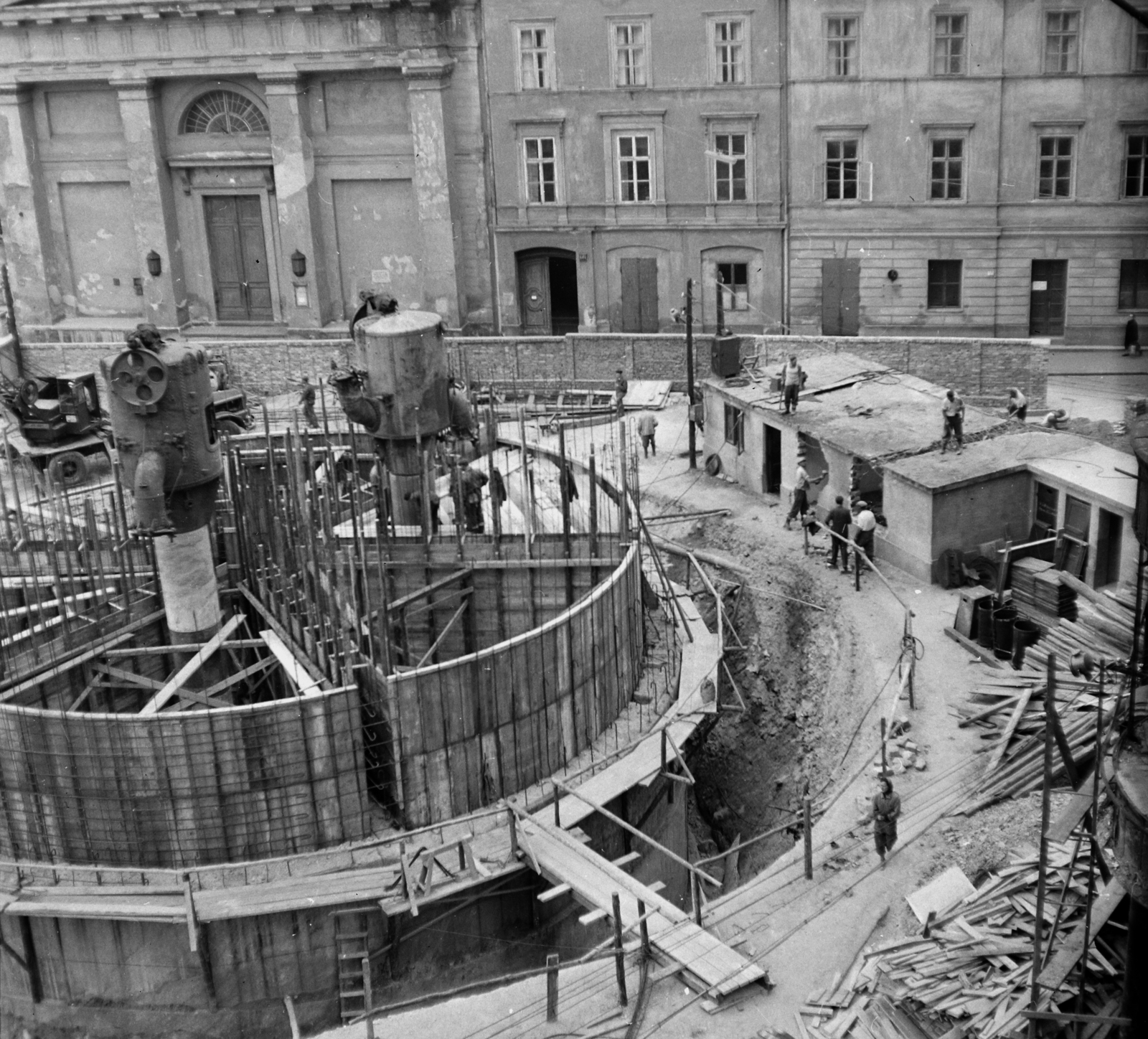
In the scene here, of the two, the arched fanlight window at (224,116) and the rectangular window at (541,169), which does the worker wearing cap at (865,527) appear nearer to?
the rectangular window at (541,169)

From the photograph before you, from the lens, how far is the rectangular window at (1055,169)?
169 ft

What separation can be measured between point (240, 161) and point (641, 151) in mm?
14274

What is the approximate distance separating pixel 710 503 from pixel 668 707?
471 inches

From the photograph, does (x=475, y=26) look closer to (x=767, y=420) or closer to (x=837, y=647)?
(x=767, y=420)

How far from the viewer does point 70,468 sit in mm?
46562

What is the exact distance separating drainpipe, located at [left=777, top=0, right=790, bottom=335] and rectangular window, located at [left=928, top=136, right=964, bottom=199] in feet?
15.0

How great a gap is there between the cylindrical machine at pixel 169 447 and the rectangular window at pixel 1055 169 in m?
31.5

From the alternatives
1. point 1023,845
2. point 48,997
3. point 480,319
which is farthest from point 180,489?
point 480,319

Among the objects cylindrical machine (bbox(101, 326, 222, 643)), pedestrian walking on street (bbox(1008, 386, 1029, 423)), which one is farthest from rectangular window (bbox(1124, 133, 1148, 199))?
cylindrical machine (bbox(101, 326, 222, 643))

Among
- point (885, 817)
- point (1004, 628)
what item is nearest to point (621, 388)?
point (1004, 628)

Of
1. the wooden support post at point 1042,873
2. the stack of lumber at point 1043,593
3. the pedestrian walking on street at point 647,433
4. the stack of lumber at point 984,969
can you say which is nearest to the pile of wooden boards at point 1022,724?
the stack of lumber at point 1043,593

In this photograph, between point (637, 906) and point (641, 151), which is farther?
point (641, 151)

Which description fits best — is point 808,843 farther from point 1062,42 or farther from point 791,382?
point 1062,42

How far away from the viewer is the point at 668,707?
1270 inches
